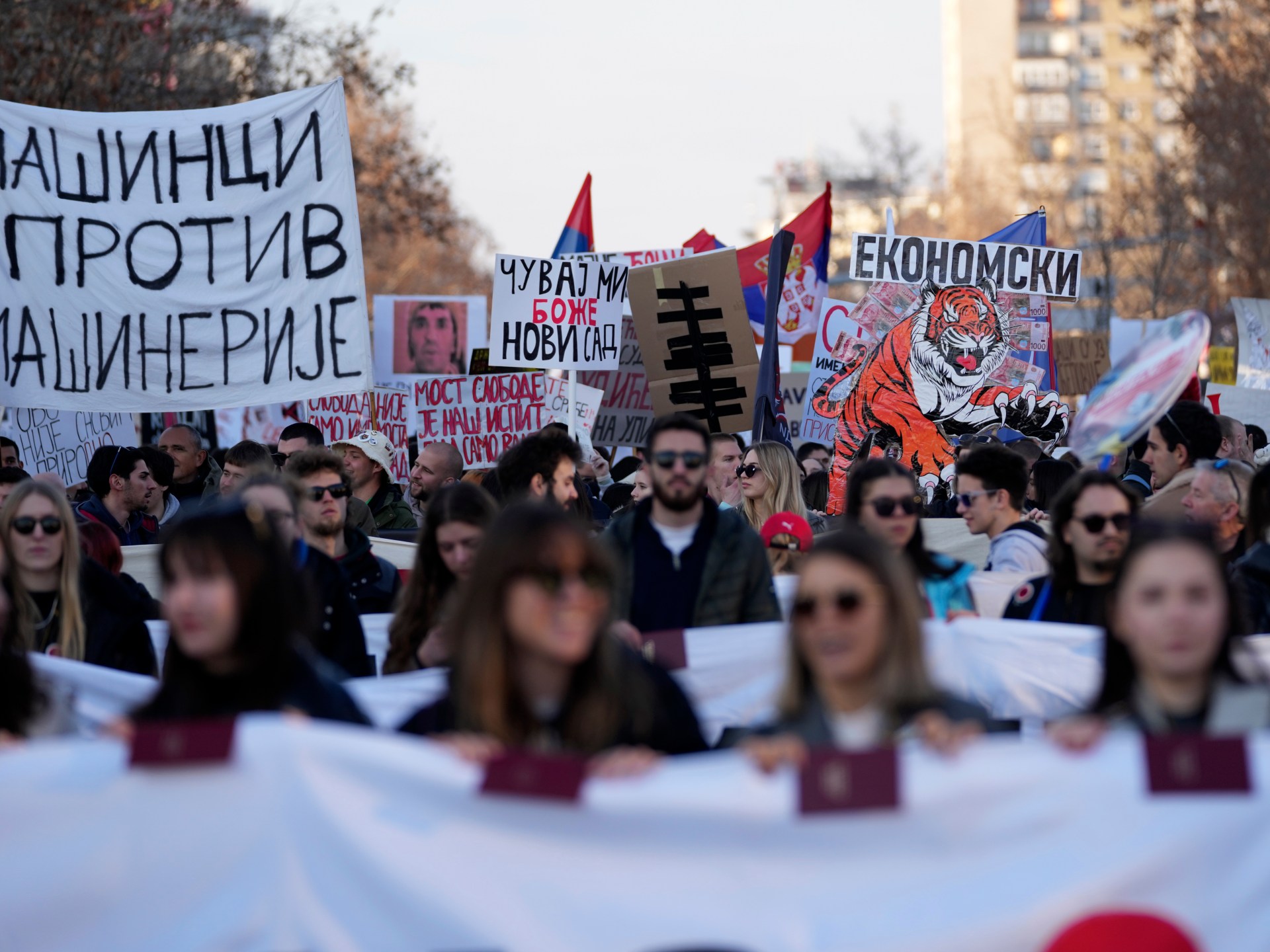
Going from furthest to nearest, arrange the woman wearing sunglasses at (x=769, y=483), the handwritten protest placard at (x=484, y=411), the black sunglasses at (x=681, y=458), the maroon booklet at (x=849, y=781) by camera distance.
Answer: the handwritten protest placard at (x=484, y=411) < the woman wearing sunglasses at (x=769, y=483) < the black sunglasses at (x=681, y=458) < the maroon booklet at (x=849, y=781)

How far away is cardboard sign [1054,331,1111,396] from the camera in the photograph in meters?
15.5

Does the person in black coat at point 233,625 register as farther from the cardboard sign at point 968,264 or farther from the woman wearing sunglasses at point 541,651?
the cardboard sign at point 968,264

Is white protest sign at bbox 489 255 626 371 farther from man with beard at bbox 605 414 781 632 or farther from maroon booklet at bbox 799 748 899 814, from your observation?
maroon booklet at bbox 799 748 899 814

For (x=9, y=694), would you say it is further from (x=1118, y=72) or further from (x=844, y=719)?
(x=1118, y=72)

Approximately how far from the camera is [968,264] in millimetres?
11703

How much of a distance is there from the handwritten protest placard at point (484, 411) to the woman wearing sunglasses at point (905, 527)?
5801 mm

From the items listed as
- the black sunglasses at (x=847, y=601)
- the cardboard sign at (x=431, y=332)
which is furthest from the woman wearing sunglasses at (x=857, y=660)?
the cardboard sign at (x=431, y=332)

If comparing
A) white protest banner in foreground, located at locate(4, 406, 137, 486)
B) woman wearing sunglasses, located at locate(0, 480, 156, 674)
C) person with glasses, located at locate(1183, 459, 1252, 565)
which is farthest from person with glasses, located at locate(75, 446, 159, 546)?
person with glasses, located at locate(1183, 459, 1252, 565)

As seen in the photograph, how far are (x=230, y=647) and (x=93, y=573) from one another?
7.20ft

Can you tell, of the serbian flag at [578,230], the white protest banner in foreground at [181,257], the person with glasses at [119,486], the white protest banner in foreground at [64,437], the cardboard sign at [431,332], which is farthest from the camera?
the cardboard sign at [431,332]

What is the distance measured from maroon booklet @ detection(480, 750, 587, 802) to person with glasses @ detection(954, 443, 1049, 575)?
10.6 feet

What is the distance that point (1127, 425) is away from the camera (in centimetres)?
445

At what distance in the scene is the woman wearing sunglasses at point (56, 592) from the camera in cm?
500

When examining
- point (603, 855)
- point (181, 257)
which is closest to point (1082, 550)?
point (603, 855)
